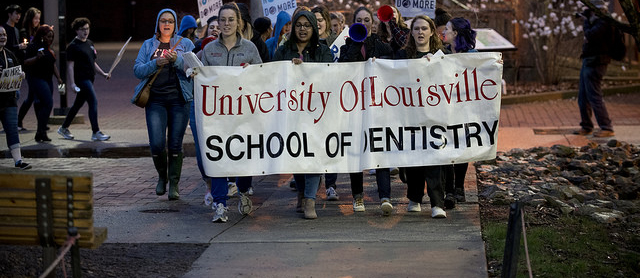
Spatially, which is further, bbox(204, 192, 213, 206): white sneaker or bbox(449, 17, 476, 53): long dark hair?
bbox(204, 192, 213, 206): white sneaker

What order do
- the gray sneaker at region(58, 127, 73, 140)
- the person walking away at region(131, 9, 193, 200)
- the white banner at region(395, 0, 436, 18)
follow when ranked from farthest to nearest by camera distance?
the gray sneaker at region(58, 127, 73, 140)
the white banner at region(395, 0, 436, 18)
the person walking away at region(131, 9, 193, 200)

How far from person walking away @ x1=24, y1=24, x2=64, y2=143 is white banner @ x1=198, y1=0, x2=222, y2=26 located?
2073mm

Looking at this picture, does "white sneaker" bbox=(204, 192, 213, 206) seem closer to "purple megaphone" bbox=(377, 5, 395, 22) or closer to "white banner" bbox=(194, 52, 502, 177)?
"white banner" bbox=(194, 52, 502, 177)

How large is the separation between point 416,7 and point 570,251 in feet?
21.8

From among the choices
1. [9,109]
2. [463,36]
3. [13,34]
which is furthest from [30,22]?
[463,36]

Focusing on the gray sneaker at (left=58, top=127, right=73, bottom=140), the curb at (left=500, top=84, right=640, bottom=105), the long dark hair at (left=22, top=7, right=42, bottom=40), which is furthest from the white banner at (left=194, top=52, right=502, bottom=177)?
the curb at (left=500, top=84, right=640, bottom=105)

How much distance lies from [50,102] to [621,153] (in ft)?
24.1

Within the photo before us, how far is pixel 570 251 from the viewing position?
21.8 ft

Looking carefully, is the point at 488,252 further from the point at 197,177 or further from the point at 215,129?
the point at 197,177

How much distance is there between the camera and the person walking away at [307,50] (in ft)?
26.1

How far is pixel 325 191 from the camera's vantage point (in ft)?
31.2

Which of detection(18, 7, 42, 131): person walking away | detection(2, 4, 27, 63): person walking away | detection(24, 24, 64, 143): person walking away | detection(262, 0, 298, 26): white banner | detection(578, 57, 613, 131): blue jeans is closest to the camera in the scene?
detection(262, 0, 298, 26): white banner

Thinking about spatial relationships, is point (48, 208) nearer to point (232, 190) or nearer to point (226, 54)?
point (226, 54)

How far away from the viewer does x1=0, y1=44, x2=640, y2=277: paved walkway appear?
250 inches
